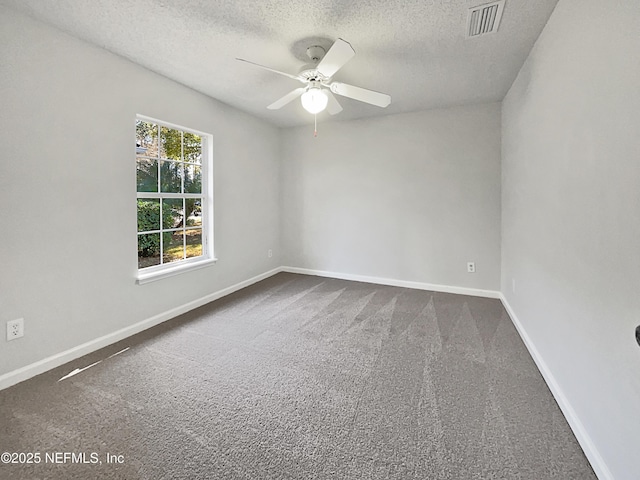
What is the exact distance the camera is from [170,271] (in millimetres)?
3086

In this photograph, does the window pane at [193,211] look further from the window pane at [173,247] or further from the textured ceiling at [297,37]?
the textured ceiling at [297,37]

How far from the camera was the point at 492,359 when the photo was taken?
2.29 meters

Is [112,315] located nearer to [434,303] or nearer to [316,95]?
[316,95]

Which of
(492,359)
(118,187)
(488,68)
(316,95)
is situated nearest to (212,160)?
(118,187)

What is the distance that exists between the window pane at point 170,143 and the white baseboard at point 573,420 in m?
3.83

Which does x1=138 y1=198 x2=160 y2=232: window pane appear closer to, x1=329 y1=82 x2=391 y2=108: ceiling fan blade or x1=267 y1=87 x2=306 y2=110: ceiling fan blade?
x1=267 y1=87 x2=306 y2=110: ceiling fan blade

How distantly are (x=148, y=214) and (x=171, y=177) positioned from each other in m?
0.50

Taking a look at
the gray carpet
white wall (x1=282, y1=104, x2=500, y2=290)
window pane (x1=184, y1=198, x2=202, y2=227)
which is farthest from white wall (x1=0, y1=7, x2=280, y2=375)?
white wall (x1=282, y1=104, x2=500, y2=290)

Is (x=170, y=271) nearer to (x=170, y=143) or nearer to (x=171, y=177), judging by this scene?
(x=171, y=177)

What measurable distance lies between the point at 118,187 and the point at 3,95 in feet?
2.90

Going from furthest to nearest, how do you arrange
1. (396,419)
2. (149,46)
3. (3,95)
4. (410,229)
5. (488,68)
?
(410,229), (488,68), (149,46), (3,95), (396,419)

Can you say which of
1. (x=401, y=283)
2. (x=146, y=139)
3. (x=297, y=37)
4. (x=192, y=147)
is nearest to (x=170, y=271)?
(x=146, y=139)

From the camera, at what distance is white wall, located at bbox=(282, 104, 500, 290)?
12.5ft

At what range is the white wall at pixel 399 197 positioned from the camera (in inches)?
149
